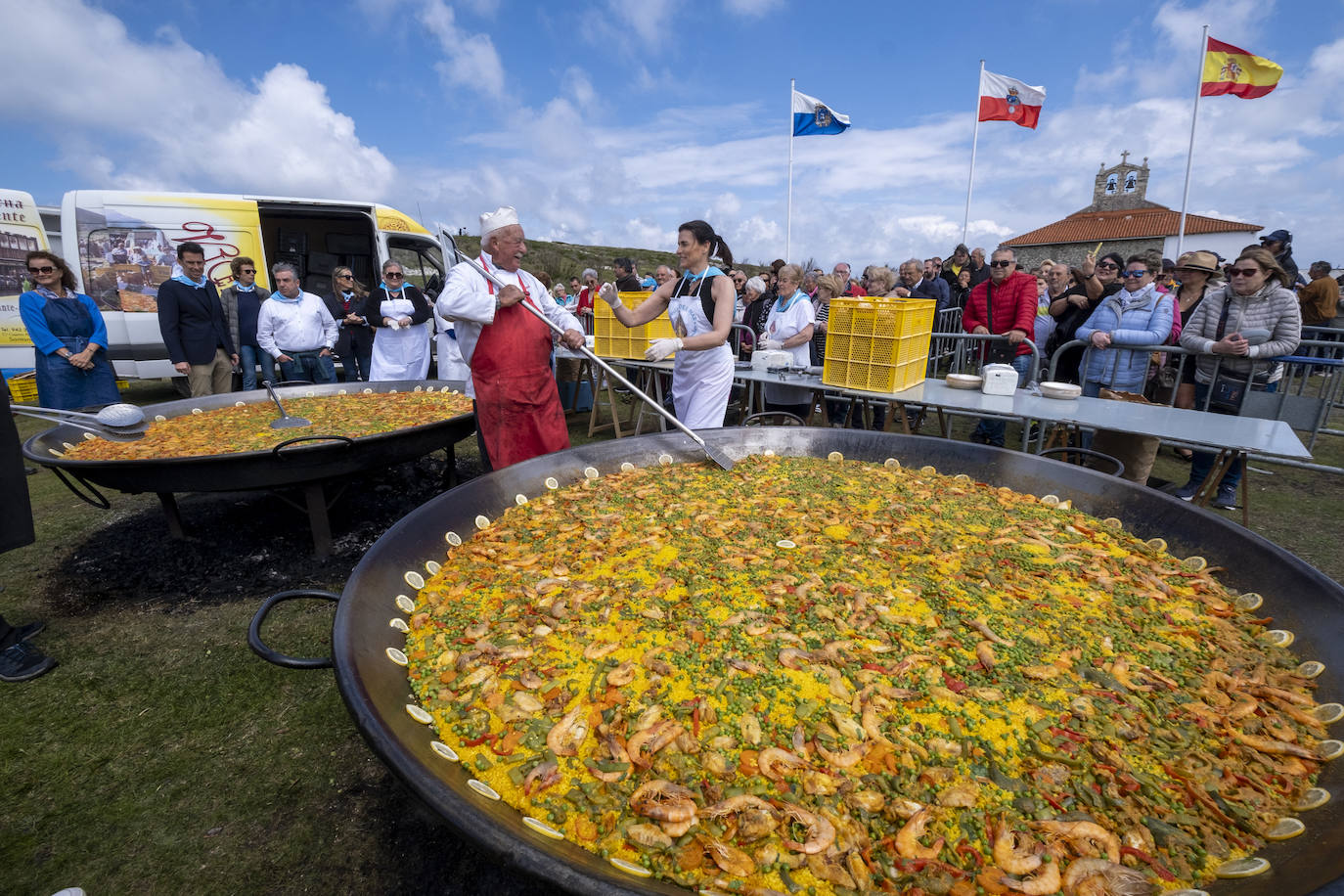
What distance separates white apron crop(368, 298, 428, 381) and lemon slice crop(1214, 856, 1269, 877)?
9.16 meters

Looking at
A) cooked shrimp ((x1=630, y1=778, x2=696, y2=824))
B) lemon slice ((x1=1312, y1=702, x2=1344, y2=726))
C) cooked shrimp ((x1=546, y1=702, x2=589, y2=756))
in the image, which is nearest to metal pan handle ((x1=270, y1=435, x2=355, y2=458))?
cooked shrimp ((x1=546, y1=702, x2=589, y2=756))

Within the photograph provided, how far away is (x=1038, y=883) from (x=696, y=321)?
3.95 m

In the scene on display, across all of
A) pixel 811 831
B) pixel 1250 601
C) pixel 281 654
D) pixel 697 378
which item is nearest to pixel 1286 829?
pixel 811 831

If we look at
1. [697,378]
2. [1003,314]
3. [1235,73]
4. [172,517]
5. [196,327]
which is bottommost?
[172,517]

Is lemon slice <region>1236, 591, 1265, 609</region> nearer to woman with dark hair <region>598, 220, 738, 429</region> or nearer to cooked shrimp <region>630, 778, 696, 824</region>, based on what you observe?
cooked shrimp <region>630, 778, 696, 824</region>

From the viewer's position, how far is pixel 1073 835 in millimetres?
1313

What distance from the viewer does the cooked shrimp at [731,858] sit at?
4.11 feet

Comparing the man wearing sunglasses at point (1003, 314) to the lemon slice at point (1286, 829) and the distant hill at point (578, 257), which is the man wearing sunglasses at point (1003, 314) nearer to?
the lemon slice at point (1286, 829)

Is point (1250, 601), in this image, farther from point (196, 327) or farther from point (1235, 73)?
point (1235, 73)

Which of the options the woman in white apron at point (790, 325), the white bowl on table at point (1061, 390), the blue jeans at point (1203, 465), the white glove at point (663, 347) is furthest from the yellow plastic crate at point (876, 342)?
the blue jeans at point (1203, 465)

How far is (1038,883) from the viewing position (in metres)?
1.21

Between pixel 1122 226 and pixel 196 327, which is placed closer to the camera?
pixel 196 327

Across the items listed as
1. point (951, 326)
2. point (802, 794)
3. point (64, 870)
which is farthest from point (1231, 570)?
point (951, 326)

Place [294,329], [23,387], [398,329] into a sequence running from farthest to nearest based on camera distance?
[23,387] → [398,329] → [294,329]
